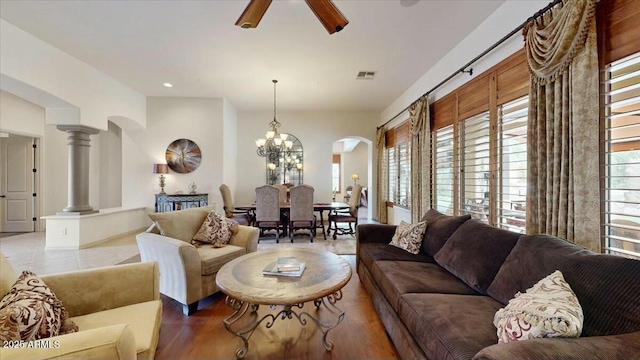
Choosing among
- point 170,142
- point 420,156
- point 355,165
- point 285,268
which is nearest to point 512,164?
point 420,156

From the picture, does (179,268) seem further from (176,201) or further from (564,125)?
(176,201)

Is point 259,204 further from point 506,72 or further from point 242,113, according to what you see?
point 506,72

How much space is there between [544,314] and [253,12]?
2537 millimetres

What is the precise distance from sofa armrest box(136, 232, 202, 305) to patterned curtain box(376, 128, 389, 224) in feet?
17.6

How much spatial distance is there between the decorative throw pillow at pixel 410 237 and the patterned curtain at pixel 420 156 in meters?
1.69

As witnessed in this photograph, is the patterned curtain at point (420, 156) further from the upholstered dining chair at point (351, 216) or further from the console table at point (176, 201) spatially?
the console table at point (176, 201)

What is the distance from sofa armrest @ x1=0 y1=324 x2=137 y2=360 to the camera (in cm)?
89

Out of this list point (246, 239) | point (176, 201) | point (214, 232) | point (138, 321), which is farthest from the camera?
point (176, 201)

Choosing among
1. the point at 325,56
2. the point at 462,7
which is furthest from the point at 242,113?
the point at 462,7

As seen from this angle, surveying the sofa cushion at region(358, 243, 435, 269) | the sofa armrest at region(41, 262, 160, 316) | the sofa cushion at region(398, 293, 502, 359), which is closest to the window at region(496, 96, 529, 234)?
the sofa cushion at region(358, 243, 435, 269)

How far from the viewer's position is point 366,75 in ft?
15.7

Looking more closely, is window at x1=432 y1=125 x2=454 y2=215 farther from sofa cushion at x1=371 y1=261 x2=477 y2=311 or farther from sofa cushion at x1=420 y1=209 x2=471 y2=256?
sofa cushion at x1=371 y1=261 x2=477 y2=311

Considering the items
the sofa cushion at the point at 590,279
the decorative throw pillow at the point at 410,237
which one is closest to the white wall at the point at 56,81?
the decorative throw pillow at the point at 410,237

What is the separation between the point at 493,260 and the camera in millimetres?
1852
